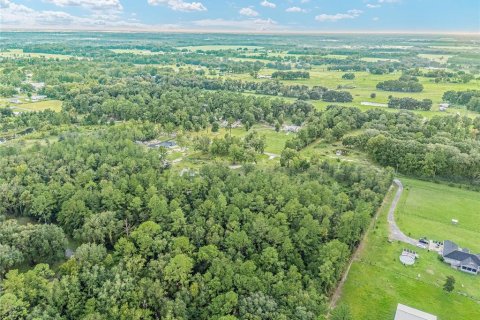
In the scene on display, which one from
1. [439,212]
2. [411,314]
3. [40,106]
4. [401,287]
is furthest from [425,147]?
[40,106]

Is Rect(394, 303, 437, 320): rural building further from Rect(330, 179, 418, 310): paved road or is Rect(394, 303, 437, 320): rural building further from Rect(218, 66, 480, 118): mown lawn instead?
Rect(218, 66, 480, 118): mown lawn

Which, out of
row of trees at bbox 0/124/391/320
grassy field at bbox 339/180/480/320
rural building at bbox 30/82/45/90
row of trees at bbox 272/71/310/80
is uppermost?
row of trees at bbox 272/71/310/80

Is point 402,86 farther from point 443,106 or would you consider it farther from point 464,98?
point 443,106

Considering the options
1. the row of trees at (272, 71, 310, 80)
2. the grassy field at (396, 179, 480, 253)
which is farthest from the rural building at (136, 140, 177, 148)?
the row of trees at (272, 71, 310, 80)

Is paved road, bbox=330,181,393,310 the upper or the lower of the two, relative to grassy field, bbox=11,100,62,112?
lower

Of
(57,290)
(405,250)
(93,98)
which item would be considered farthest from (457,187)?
(93,98)

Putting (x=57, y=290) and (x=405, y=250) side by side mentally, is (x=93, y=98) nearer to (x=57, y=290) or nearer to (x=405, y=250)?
(x=57, y=290)
